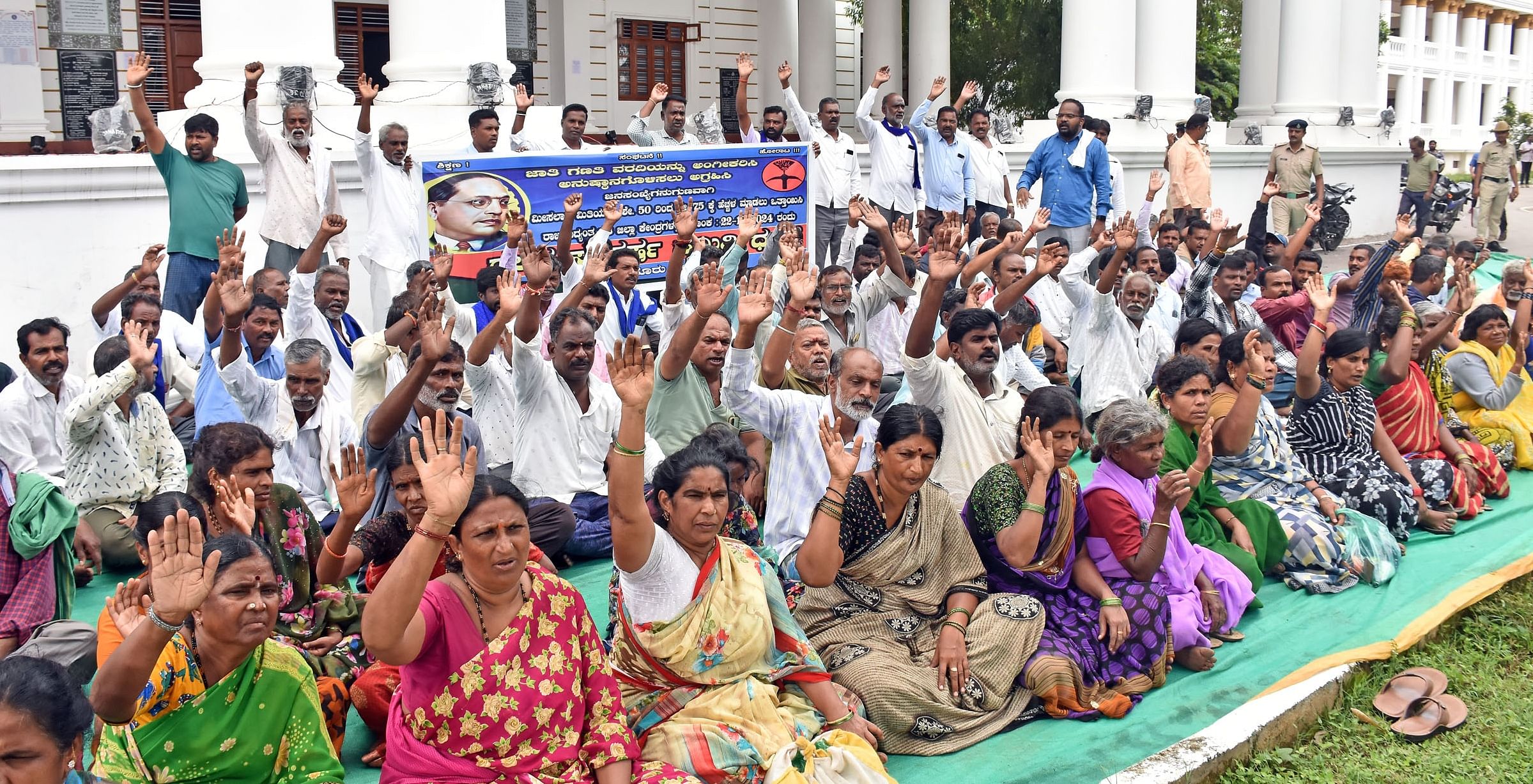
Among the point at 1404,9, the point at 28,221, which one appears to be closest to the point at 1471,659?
the point at 28,221

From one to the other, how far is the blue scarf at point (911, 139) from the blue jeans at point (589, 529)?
625 cm

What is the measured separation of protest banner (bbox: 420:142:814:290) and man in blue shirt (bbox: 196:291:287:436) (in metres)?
2.18

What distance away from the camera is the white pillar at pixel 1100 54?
14469 millimetres

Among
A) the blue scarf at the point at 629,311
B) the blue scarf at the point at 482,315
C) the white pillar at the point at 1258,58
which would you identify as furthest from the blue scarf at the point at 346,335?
the white pillar at the point at 1258,58

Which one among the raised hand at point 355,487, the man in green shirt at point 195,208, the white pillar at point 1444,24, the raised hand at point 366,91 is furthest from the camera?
the white pillar at point 1444,24

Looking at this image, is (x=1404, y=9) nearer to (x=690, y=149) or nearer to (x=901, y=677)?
(x=690, y=149)

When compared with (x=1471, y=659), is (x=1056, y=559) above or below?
above

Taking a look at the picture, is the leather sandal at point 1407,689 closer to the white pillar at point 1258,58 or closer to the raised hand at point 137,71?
the raised hand at point 137,71

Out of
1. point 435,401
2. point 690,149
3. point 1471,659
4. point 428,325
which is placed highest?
point 690,149

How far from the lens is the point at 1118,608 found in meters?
4.52

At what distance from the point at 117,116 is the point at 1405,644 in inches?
325

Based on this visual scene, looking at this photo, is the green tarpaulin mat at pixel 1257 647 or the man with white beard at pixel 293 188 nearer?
the green tarpaulin mat at pixel 1257 647

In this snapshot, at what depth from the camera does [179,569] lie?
9.44 ft

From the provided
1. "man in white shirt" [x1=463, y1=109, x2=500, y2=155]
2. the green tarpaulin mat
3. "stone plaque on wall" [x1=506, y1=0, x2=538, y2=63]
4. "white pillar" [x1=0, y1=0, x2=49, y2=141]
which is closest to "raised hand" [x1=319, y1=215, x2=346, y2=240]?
"man in white shirt" [x1=463, y1=109, x2=500, y2=155]
